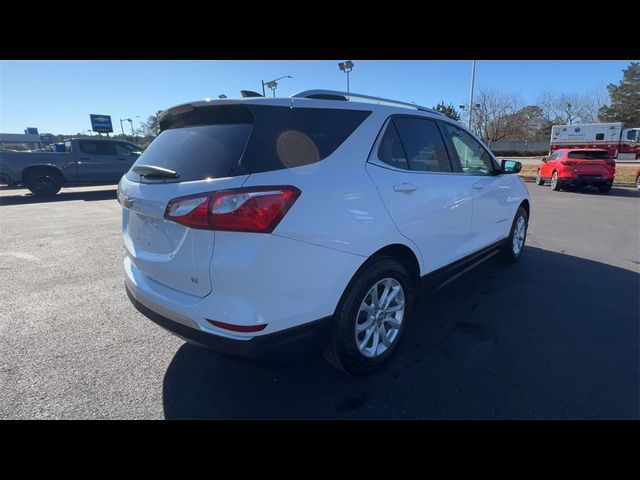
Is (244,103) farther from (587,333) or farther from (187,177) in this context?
(587,333)

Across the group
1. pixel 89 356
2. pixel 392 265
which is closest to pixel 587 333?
pixel 392 265

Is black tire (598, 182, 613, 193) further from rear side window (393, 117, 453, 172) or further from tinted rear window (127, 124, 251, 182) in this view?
tinted rear window (127, 124, 251, 182)

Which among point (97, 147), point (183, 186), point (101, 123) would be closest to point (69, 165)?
point (97, 147)

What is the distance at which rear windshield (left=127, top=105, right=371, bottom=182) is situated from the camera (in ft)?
6.27

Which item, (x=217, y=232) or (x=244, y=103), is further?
(x=244, y=103)

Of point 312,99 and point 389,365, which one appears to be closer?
point 312,99

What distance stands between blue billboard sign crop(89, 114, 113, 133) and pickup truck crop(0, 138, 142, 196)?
1342 inches

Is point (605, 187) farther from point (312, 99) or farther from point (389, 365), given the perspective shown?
point (312, 99)

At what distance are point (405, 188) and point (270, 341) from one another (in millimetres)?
1468

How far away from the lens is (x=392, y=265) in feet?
8.34

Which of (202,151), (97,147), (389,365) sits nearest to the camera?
(202,151)

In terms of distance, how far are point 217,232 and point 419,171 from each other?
1.76 metres

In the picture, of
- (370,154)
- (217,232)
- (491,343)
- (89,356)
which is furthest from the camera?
(491,343)

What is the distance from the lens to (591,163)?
41.6 ft
